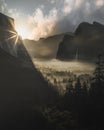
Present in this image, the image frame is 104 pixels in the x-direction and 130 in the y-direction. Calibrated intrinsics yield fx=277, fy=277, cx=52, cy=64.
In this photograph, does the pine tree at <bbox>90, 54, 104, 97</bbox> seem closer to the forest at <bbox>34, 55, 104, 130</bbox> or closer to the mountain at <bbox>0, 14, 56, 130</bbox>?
the forest at <bbox>34, 55, 104, 130</bbox>

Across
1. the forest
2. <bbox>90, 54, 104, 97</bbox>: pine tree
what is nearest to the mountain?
the forest

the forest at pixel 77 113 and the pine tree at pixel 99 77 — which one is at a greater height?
the pine tree at pixel 99 77

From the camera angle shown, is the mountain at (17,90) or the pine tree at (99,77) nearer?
the mountain at (17,90)

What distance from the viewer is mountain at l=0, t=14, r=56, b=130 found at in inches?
3868

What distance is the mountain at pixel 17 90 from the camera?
98.2 meters

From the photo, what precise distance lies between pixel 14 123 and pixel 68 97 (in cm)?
7269

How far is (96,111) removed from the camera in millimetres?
119562

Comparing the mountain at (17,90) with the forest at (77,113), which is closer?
the mountain at (17,90)

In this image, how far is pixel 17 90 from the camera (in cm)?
12731

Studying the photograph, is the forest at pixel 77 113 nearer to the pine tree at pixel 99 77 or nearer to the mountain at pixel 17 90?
the pine tree at pixel 99 77

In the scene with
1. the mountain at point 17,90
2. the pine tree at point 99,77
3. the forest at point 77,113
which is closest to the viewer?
the mountain at point 17,90

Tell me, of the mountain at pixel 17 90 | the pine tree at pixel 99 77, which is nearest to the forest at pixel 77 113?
the pine tree at pixel 99 77

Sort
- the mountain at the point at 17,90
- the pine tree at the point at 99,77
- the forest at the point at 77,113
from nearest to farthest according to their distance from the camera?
the mountain at the point at 17,90 < the forest at the point at 77,113 < the pine tree at the point at 99,77

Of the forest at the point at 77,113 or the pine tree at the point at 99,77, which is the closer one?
the forest at the point at 77,113
